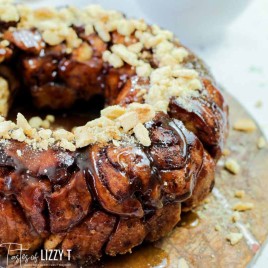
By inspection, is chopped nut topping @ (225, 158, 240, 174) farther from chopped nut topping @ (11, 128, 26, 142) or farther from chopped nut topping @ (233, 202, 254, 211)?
chopped nut topping @ (11, 128, 26, 142)

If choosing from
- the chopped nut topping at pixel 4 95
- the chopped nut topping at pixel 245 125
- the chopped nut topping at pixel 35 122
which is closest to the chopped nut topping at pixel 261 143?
the chopped nut topping at pixel 245 125

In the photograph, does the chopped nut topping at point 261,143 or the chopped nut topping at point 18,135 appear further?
the chopped nut topping at point 261,143

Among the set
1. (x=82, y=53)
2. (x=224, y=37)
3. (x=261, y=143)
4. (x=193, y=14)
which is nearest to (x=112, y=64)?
(x=82, y=53)

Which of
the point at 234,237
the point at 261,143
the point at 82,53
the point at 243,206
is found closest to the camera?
the point at 234,237

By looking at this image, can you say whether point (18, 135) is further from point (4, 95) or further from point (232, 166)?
point (232, 166)

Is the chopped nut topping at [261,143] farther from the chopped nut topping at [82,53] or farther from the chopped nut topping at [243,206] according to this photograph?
the chopped nut topping at [82,53]

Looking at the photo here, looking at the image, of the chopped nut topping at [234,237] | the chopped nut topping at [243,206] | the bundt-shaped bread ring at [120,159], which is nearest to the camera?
the bundt-shaped bread ring at [120,159]

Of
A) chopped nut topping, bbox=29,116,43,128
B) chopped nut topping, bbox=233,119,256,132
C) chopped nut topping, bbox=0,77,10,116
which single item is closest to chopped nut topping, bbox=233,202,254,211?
chopped nut topping, bbox=233,119,256,132

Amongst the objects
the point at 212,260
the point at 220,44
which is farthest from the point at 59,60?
the point at 220,44
